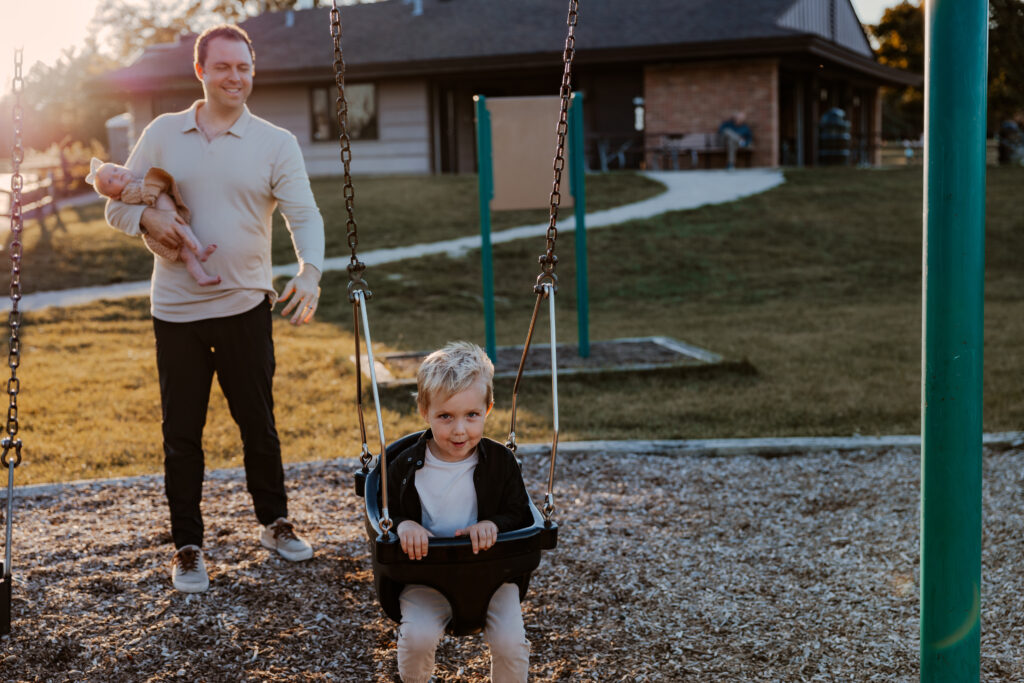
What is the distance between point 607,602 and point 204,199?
6.80 feet

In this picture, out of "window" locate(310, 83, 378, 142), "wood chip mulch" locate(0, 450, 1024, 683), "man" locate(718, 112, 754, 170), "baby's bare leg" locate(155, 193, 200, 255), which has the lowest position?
"wood chip mulch" locate(0, 450, 1024, 683)

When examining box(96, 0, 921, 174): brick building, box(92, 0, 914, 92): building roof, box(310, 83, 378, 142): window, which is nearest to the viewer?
box(92, 0, 914, 92): building roof

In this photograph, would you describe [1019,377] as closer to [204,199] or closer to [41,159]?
[204,199]

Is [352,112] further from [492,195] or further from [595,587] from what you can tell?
[595,587]

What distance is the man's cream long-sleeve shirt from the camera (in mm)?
3861

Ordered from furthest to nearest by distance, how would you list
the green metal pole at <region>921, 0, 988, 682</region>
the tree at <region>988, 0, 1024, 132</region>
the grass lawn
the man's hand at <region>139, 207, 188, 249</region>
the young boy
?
the tree at <region>988, 0, 1024, 132</region> → the grass lawn → the man's hand at <region>139, 207, 188, 249</region> → the young boy → the green metal pole at <region>921, 0, 988, 682</region>

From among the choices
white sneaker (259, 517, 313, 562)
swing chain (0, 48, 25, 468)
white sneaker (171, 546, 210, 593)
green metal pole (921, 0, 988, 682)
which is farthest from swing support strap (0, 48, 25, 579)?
green metal pole (921, 0, 988, 682)

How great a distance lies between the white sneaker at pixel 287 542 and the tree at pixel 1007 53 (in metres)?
30.9

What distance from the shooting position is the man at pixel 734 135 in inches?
926

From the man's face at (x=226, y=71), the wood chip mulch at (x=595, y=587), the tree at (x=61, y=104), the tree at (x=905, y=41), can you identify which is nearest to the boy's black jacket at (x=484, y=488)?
the wood chip mulch at (x=595, y=587)

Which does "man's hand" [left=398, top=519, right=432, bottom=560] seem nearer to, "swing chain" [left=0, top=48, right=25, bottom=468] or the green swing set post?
"swing chain" [left=0, top=48, right=25, bottom=468]

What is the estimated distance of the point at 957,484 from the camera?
8.78 feet

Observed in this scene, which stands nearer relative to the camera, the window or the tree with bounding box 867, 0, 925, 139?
the window

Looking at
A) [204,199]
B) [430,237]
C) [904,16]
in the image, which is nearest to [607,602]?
[204,199]
